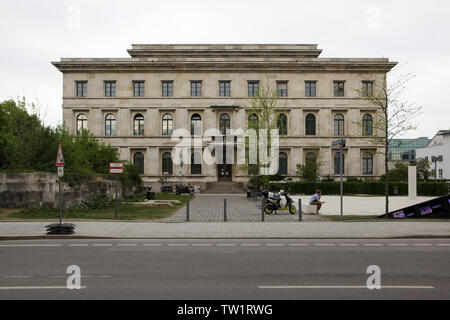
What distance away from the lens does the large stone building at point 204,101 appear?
5088 centimetres

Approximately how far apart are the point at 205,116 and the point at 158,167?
9774 mm

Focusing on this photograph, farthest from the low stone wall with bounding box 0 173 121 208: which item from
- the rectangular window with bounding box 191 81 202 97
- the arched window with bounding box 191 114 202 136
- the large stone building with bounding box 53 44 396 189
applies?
the rectangular window with bounding box 191 81 202 97

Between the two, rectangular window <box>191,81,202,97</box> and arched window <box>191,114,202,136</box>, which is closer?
arched window <box>191,114,202,136</box>

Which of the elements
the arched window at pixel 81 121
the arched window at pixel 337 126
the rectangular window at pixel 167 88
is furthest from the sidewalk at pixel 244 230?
the arched window at pixel 81 121

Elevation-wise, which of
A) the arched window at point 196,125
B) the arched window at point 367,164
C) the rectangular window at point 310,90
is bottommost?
the arched window at point 367,164

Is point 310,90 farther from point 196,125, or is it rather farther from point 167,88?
point 167,88

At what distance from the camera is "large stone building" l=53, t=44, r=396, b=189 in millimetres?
50875

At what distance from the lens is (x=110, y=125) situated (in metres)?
51.7

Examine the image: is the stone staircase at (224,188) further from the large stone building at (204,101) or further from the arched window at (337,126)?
the arched window at (337,126)

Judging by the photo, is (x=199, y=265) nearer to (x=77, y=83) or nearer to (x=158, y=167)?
(x=158, y=167)

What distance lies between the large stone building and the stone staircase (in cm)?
186

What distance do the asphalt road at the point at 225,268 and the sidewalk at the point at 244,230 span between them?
84 cm

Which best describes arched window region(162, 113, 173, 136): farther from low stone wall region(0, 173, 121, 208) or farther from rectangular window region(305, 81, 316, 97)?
low stone wall region(0, 173, 121, 208)
